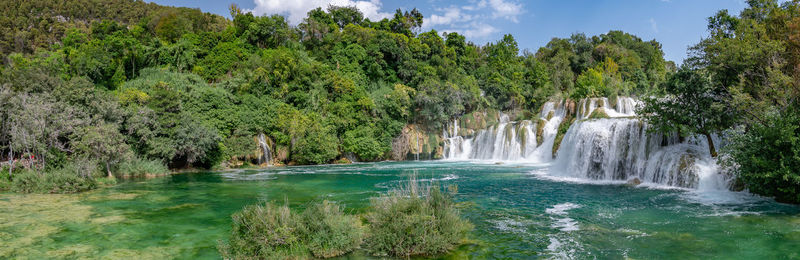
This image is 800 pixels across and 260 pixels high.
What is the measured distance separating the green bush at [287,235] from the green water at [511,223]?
497mm

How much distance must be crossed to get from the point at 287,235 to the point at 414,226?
2.29 m

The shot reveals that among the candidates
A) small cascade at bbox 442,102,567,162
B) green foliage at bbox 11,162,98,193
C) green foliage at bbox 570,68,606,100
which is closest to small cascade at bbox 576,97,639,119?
small cascade at bbox 442,102,567,162

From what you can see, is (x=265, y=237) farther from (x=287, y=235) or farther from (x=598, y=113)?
(x=598, y=113)

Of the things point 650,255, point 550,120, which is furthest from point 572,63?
point 650,255

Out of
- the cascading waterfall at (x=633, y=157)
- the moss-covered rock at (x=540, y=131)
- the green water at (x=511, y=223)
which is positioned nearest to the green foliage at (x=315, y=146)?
the green water at (x=511, y=223)

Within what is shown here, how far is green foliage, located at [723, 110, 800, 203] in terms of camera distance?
1098 cm

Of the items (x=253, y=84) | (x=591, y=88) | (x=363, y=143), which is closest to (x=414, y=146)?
(x=363, y=143)

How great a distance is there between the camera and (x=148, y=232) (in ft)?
31.8

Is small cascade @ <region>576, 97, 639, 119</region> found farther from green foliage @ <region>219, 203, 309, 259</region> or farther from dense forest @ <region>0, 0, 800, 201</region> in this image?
green foliage @ <region>219, 203, 309, 259</region>

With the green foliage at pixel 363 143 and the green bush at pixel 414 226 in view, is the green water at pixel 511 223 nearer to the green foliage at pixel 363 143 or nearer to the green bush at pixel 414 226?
the green bush at pixel 414 226

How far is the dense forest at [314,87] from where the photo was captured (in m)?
15.1

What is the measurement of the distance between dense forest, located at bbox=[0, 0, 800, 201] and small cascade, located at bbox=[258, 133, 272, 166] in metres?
0.59

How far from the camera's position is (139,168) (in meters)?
24.9

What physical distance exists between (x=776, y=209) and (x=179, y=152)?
104 feet
